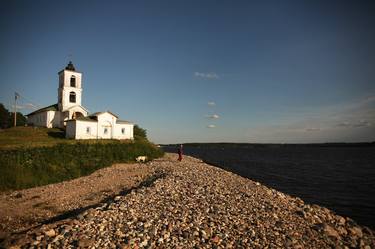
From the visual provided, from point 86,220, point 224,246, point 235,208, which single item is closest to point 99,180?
point 86,220

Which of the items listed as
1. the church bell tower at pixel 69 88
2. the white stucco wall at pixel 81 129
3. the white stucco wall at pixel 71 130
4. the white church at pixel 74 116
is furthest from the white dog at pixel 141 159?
the church bell tower at pixel 69 88

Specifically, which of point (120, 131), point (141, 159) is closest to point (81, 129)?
point (120, 131)

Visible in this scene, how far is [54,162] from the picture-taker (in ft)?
91.9

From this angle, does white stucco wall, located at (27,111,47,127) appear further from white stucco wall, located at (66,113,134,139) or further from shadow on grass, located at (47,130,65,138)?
white stucco wall, located at (66,113,134,139)

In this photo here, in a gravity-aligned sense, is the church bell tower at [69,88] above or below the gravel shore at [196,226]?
above

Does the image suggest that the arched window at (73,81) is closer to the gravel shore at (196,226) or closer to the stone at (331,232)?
the gravel shore at (196,226)

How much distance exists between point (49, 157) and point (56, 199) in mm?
11477

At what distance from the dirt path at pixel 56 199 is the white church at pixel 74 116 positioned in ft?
54.6

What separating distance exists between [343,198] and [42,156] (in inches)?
1301

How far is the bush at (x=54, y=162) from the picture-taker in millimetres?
23542

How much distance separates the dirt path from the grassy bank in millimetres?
1950

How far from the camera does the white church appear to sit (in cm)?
4188

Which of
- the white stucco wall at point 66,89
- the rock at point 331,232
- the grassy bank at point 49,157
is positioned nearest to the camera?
the rock at point 331,232

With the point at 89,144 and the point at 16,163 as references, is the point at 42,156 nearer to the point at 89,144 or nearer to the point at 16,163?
the point at 16,163
